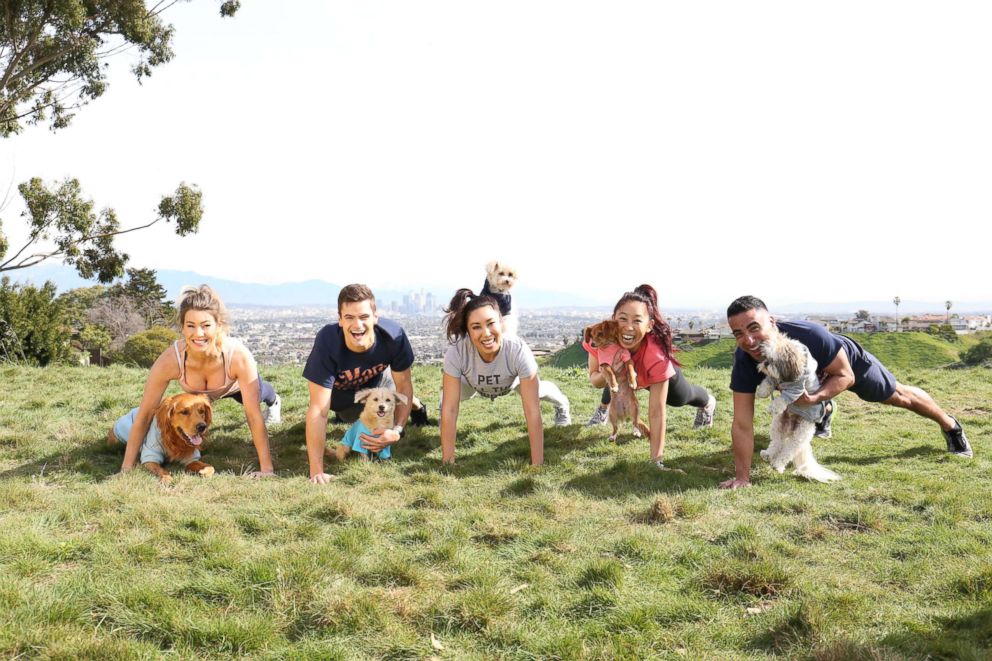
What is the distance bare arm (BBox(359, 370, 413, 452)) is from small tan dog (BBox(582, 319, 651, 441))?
6.37 feet

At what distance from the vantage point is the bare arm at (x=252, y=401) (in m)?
5.95

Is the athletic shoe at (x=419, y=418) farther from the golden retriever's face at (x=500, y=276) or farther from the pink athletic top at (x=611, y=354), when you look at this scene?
the pink athletic top at (x=611, y=354)

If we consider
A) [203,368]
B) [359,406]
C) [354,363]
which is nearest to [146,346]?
[359,406]

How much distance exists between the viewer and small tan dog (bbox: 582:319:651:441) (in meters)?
6.48

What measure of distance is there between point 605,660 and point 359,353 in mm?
4023

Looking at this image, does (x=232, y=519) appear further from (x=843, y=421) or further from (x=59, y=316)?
(x=59, y=316)

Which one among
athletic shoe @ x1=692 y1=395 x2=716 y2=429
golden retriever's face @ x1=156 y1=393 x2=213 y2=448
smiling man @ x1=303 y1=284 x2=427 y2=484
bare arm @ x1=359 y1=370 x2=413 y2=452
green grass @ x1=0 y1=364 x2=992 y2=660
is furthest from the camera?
athletic shoe @ x1=692 y1=395 x2=716 y2=429

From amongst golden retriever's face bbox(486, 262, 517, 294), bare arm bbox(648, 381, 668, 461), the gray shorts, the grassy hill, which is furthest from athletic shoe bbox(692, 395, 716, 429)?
the grassy hill

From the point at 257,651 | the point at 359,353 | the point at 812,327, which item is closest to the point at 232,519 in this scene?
the point at 257,651

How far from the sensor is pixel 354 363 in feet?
20.6

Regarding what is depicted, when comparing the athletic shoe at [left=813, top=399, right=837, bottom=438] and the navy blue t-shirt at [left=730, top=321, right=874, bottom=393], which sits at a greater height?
the navy blue t-shirt at [left=730, top=321, right=874, bottom=393]

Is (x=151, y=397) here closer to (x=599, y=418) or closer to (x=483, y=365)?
(x=483, y=365)

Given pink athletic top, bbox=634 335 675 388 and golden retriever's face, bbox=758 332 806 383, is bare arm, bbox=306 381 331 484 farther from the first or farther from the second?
golden retriever's face, bbox=758 332 806 383

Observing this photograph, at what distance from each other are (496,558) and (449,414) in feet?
7.90
